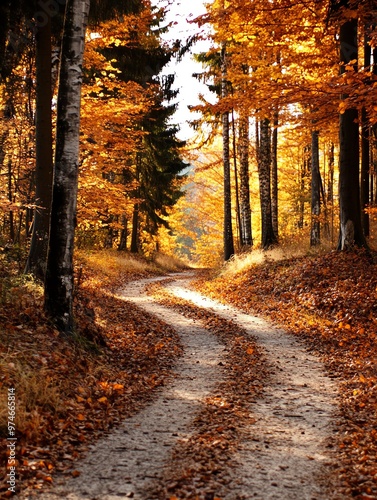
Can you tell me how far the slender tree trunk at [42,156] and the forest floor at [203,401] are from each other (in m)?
1.59

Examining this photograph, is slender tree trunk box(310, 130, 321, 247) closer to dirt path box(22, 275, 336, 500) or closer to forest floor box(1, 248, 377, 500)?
forest floor box(1, 248, 377, 500)

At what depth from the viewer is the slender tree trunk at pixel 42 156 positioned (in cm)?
1083

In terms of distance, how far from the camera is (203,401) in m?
6.55

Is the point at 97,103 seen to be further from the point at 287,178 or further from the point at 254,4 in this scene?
the point at 287,178

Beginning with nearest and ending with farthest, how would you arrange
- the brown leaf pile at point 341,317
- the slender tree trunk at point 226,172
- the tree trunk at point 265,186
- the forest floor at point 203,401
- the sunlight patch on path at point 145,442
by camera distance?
the sunlight patch on path at point 145,442 < the forest floor at point 203,401 < the brown leaf pile at point 341,317 < the tree trunk at point 265,186 < the slender tree trunk at point 226,172

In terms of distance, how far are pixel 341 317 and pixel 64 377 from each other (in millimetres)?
6968

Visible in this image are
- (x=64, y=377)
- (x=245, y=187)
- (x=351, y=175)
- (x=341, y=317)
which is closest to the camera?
(x=64, y=377)

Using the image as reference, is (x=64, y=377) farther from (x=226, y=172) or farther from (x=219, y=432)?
(x=226, y=172)

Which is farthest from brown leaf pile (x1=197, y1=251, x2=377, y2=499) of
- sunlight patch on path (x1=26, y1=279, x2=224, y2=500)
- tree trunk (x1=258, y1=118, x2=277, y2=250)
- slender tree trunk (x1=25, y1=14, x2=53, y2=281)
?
slender tree trunk (x1=25, y1=14, x2=53, y2=281)

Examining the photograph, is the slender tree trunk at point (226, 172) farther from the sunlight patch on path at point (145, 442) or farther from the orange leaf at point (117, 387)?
the orange leaf at point (117, 387)

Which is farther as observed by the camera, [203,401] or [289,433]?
[203,401]

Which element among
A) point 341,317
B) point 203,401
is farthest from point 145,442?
point 341,317

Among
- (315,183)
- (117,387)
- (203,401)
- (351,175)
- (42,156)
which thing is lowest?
(203,401)

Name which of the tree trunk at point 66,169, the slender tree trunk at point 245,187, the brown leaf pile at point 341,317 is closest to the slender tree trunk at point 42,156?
the tree trunk at point 66,169
